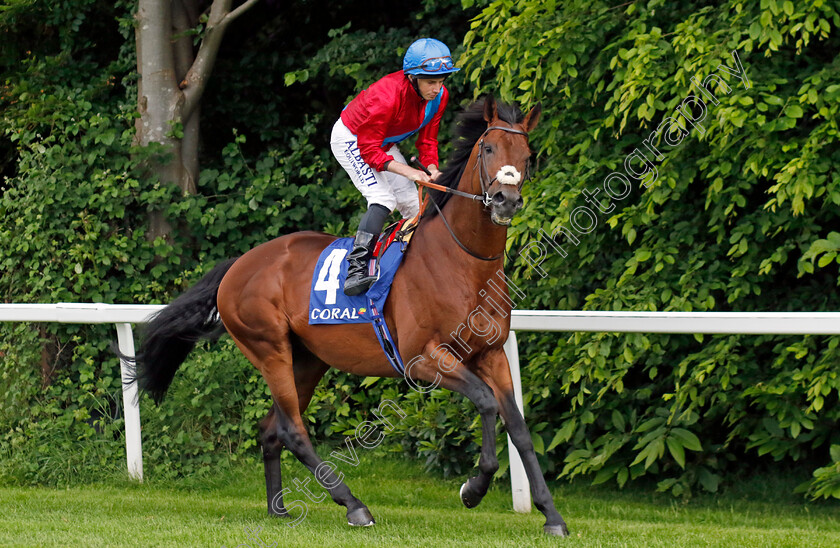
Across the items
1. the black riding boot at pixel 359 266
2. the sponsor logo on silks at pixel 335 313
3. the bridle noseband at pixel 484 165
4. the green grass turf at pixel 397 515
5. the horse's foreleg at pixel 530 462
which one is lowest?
the green grass turf at pixel 397 515

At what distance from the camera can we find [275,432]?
235 inches

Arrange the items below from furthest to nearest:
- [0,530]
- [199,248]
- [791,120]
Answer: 1. [199,248]
2. [791,120]
3. [0,530]

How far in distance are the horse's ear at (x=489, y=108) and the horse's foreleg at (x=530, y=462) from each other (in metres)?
1.41

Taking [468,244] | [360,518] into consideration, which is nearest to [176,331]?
[360,518]

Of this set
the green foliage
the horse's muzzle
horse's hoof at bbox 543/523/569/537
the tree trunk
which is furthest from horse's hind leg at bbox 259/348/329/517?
the tree trunk

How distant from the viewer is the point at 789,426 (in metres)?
5.76

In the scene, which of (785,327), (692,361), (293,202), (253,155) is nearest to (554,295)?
(692,361)

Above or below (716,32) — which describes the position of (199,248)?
below

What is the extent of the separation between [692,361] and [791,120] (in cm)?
160

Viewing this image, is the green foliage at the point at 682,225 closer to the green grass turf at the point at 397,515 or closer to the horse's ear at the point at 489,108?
the green grass turf at the point at 397,515

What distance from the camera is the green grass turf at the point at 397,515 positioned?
475 cm

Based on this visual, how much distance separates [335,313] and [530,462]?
1.40m

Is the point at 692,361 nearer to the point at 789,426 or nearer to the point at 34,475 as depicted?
the point at 789,426

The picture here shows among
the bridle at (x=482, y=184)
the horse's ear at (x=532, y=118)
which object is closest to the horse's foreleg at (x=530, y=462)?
the bridle at (x=482, y=184)
